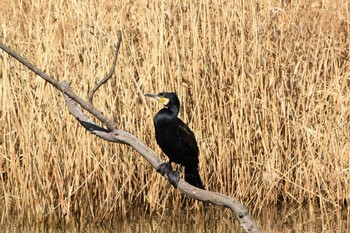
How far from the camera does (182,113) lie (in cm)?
537

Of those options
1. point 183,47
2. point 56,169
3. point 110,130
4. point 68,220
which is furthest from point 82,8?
point 110,130

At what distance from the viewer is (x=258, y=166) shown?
545cm

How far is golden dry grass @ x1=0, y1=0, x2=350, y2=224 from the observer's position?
208 inches

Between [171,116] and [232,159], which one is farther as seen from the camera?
[232,159]

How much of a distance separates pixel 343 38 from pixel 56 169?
2.83 m

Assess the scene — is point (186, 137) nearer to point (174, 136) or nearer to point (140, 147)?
point (174, 136)

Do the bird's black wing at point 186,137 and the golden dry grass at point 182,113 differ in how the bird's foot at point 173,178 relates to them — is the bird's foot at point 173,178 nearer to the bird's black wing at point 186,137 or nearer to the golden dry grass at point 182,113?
the bird's black wing at point 186,137

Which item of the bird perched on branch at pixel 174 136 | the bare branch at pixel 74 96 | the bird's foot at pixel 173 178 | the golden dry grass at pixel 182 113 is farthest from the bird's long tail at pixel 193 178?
the bare branch at pixel 74 96

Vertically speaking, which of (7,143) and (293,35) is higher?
(293,35)

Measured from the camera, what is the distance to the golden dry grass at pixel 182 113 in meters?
5.27

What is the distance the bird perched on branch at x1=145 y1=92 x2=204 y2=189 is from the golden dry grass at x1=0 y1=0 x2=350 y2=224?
3.37ft

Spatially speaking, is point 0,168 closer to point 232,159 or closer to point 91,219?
point 91,219

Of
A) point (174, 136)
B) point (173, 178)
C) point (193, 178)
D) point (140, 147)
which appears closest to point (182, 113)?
point (193, 178)

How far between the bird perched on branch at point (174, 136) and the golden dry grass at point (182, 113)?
3.37ft
